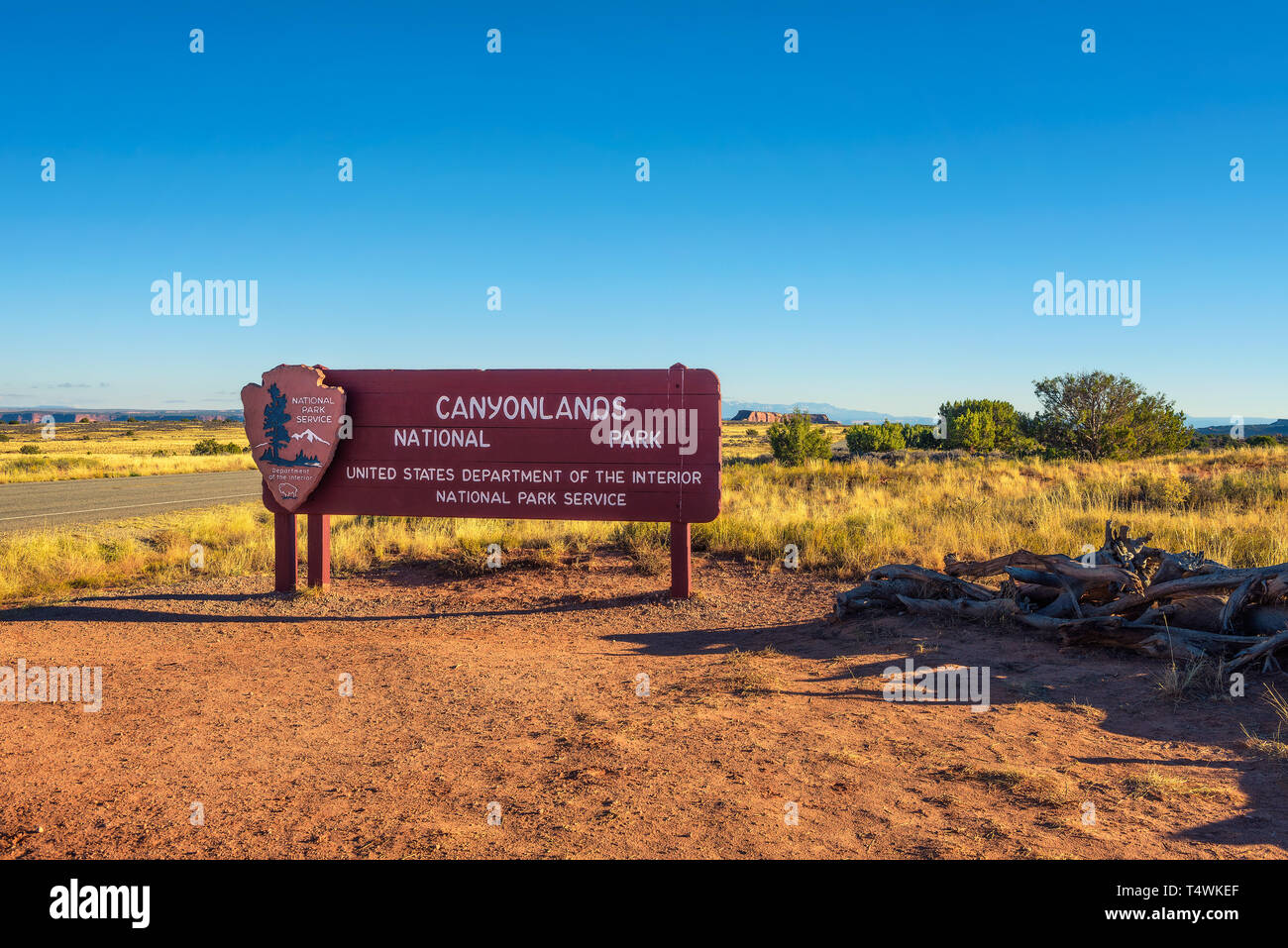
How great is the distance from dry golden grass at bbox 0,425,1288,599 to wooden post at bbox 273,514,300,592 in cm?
135

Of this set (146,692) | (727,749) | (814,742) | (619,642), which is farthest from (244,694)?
(814,742)

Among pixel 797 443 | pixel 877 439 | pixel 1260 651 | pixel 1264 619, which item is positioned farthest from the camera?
pixel 877 439

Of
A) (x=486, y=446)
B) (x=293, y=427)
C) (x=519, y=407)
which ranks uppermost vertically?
(x=519, y=407)

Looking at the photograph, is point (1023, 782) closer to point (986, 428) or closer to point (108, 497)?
point (108, 497)

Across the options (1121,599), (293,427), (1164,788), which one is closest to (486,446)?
(293,427)

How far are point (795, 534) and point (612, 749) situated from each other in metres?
7.67

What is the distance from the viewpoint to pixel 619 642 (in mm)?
7254

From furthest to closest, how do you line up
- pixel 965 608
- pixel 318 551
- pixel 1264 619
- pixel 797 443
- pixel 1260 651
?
pixel 797 443 → pixel 318 551 → pixel 965 608 → pixel 1264 619 → pixel 1260 651

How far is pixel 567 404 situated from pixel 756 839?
239 inches

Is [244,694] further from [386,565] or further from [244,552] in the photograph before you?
[244,552]

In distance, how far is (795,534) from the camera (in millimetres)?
11656

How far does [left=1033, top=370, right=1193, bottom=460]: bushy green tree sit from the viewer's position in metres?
26.6

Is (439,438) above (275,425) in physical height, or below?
below

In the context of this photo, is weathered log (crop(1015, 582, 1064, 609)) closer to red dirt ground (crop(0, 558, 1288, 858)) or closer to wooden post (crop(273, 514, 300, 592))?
red dirt ground (crop(0, 558, 1288, 858))
